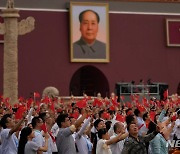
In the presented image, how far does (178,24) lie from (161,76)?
330 centimetres

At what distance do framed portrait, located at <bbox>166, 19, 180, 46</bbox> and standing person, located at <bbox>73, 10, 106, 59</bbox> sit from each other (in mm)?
4238

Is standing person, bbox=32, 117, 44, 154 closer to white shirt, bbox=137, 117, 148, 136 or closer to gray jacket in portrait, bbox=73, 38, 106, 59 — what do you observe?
white shirt, bbox=137, 117, 148, 136

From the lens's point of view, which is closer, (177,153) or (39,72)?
(177,153)

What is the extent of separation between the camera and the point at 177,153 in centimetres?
1772

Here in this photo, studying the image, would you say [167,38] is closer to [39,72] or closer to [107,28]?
[107,28]

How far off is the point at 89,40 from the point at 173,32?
218 inches

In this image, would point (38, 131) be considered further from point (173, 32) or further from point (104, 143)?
point (173, 32)

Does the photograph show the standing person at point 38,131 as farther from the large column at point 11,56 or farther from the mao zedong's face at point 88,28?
the mao zedong's face at point 88,28

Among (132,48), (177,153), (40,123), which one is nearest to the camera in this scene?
(40,123)

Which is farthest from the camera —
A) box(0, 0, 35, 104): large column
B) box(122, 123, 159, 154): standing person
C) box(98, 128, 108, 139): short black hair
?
box(0, 0, 35, 104): large column

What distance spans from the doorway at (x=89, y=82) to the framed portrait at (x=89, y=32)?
102 centimetres

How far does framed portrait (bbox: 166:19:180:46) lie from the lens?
45.2m

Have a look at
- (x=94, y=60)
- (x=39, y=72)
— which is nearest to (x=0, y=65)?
(x=39, y=72)

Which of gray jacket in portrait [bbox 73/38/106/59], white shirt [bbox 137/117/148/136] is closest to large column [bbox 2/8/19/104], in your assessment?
gray jacket in portrait [bbox 73/38/106/59]
